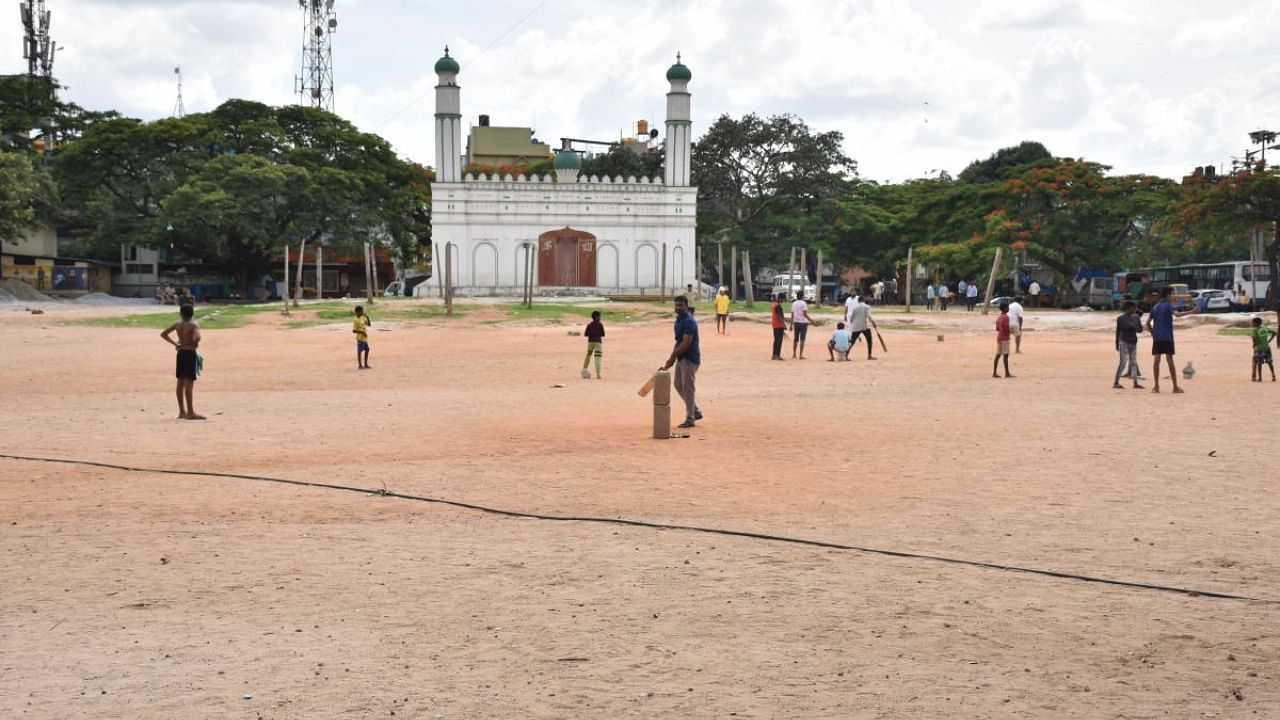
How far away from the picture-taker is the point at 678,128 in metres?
55.7

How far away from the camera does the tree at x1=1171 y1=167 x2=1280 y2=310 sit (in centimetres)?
4219

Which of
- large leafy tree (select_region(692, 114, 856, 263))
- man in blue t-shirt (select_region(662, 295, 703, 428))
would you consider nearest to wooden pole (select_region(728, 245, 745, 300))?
large leafy tree (select_region(692, 114, 856, 263))

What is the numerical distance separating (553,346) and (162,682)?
25.9 metres

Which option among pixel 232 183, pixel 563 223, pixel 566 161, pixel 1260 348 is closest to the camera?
pixel 1260 348

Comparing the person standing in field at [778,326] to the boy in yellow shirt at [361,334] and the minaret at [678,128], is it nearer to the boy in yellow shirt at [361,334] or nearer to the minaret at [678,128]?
the boy in yellow shirt at [361,334]

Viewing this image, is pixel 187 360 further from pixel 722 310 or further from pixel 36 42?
pixel 36 42

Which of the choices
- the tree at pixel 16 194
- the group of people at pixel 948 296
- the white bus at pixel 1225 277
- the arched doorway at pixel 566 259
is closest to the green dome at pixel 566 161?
the arched doorway at pixel 566 259

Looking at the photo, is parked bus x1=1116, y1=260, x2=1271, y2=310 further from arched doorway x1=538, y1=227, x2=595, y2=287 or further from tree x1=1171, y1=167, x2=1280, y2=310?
arched doorway x1=538, y1=227, x2=595, y2=287

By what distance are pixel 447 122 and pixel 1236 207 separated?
32.9 metres

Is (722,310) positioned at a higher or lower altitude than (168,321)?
higher

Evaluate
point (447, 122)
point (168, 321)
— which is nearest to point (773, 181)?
point (447, 122)

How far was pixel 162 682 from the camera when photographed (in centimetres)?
562

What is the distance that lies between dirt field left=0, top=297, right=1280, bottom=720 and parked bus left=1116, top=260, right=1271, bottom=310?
35.9 meters

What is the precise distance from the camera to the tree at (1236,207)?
1661 inches
